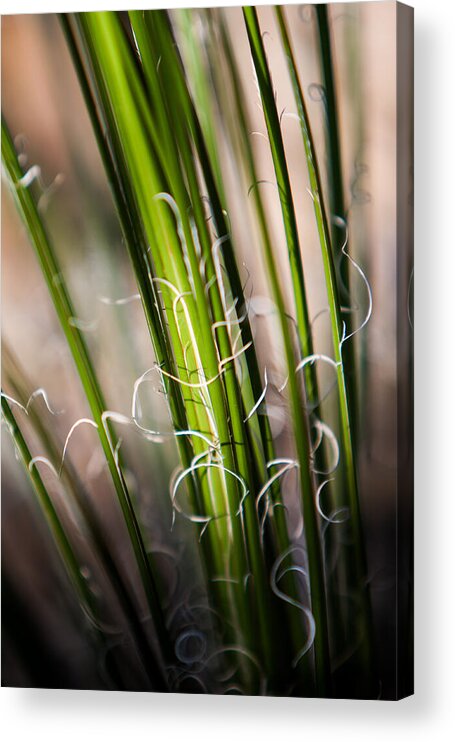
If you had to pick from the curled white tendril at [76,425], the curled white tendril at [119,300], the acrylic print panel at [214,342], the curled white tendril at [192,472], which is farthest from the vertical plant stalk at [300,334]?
the curled white tendril at [76,425]

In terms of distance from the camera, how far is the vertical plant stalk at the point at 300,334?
2.16 metres

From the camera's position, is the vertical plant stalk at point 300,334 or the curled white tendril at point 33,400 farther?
the curled white tendril at point 33,400

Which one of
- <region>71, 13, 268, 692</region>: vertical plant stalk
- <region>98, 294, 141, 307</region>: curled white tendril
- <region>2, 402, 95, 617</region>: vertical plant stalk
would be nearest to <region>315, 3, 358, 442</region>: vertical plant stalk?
<region>71, 13, 268, 692</region>: vertical plant stalk

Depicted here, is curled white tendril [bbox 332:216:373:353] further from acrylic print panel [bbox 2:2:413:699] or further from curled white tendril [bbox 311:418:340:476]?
curled white tendril [bbox 311:418:340:476]

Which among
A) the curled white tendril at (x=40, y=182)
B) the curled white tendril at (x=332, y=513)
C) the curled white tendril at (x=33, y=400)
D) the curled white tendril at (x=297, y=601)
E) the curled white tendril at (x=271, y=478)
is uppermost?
the curled white tendril at (x=40, y=182)

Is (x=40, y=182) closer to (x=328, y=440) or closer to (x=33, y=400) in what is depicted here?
(x=33, y=400)

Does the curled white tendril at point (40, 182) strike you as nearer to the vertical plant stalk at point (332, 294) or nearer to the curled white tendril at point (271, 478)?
the vertical plant stalk at point (332, 294)

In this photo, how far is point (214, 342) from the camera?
219 centimetres

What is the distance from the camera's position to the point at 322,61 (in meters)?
2.14

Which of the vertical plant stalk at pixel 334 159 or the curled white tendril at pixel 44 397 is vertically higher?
the vertical plant stalk at pixel 334 159

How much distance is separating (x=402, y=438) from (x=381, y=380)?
12cm

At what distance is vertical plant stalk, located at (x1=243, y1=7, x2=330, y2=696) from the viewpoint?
2.16 m

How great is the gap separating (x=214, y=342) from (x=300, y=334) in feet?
0.53

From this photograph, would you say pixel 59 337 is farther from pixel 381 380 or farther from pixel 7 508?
pixel 381 380
